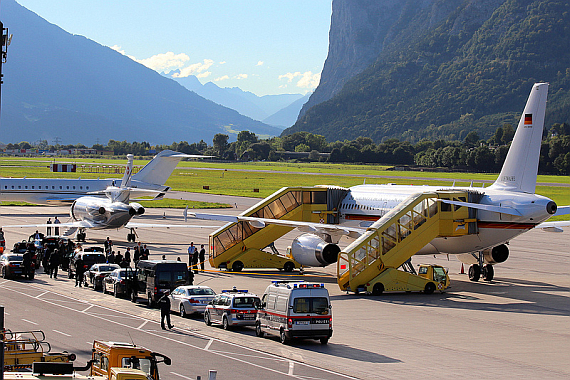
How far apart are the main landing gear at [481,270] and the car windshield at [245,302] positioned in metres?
20.6

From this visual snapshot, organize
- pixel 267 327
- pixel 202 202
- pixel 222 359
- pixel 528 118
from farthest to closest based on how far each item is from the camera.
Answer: pixel 202 202 → pixel 528 118 → pixel 267 327 → pixel 222 359

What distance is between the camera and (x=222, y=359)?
24266 millimetres

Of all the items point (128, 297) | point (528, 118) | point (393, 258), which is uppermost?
point (528, 118)

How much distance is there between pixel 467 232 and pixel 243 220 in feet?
50.6

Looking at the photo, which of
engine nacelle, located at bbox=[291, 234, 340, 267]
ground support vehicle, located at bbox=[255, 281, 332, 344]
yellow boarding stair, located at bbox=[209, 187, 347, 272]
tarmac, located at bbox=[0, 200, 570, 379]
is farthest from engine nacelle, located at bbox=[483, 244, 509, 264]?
ground support vehicle, located at bbox=[255, 281, 332, 344]

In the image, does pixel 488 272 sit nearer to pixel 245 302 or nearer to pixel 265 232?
pixel 265 232

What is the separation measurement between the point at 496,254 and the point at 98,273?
82.9 ft

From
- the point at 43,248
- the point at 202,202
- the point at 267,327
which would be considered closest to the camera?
the point at 267,327

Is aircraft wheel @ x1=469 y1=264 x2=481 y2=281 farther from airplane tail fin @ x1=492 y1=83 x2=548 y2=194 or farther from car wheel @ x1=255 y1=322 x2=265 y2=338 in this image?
car wheel @ x1=255 y1=322 x2=265 y2=338

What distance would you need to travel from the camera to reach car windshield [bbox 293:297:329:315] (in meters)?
26.6

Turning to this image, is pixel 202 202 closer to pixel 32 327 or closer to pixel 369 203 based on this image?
pixel 369 203

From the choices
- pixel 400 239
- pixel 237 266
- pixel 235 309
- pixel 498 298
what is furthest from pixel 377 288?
pixel 237 266

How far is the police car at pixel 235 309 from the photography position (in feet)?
98.1

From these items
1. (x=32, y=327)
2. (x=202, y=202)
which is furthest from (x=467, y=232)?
(x=202, y=202)
